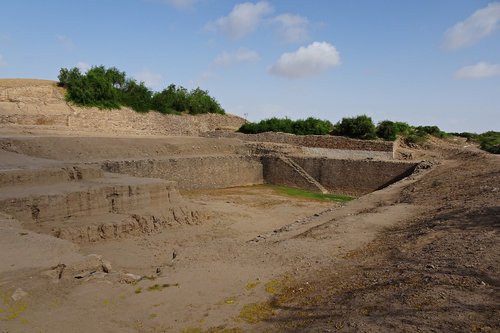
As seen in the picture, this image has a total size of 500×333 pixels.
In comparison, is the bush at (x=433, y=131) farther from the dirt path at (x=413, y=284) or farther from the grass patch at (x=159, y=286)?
the grass patch at (x=159, y=286)

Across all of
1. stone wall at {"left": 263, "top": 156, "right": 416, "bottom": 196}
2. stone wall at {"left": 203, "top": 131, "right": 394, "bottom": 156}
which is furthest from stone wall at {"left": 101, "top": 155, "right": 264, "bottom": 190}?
stone wall at {"left": 203, "top": 131, "right": 394, "bottom": 156}

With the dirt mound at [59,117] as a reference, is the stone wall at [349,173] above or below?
below

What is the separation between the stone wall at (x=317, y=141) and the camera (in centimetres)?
2323

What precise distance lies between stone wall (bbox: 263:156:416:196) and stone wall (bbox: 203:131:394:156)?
3.13 meters

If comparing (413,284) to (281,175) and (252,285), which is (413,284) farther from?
(281,175)

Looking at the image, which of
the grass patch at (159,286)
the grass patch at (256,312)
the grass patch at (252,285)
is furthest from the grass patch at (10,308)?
the grass patch at (252,285)

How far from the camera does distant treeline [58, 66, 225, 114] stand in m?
26.8

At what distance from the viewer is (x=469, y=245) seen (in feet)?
19.8

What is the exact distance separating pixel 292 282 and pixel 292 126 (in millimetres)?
24680

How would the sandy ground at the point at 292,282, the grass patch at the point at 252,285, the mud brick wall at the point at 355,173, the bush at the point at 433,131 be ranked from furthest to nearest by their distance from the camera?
the bush at the point at 433,131 < the mud brick wall at the point at 355,173 < the grass patch at the point at 252,285 < the sandy ground at the point at 292,282

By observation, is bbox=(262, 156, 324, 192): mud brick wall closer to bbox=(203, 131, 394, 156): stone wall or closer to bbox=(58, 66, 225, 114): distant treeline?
bbox=(203, 131, 394, 156): stone wall

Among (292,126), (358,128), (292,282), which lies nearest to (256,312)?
(292,282)

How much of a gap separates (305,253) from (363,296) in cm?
247

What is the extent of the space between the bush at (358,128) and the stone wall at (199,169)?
7251 millimetres
